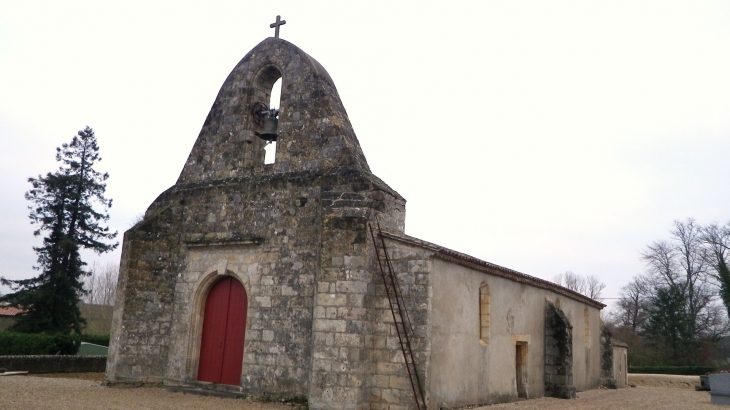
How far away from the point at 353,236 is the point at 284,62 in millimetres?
4798

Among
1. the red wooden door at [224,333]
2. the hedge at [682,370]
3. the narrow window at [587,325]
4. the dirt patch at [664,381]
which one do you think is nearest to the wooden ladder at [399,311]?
the red wooden door at [224,333]

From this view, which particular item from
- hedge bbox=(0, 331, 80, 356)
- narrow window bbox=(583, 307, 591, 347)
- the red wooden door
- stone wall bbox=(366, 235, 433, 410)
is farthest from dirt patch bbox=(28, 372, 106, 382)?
narrow window bbox=(583, 307, 591, 347)

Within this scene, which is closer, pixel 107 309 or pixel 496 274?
pixel 496 274

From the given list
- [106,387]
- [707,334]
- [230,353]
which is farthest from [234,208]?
[707,334]

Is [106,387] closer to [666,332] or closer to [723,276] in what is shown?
[723,276]

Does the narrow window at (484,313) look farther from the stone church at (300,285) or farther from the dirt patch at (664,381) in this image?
the dirt patch at (664,381)

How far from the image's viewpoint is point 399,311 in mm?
9430

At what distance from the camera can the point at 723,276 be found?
93.3 ft

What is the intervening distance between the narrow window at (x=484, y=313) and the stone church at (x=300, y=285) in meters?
0.04

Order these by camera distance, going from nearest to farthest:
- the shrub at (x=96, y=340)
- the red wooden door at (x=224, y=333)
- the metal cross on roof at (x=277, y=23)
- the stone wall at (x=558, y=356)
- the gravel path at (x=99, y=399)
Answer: the gravel path at (x=99, y=399) → the red wooden door at (x=224, y=333) → the metal cross on roof at (x=277, y=23) → the stone wall at (x=558, y=356) → the shrub at (x=96, y=340)

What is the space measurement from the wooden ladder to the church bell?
12.2 ft

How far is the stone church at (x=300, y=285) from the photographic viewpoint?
945 centimetres

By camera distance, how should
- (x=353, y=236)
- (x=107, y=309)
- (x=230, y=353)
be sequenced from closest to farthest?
(x=353, y=236) < (x=230, y=353) < (x=107, y=309)

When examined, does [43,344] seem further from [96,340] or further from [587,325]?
[587,325]
